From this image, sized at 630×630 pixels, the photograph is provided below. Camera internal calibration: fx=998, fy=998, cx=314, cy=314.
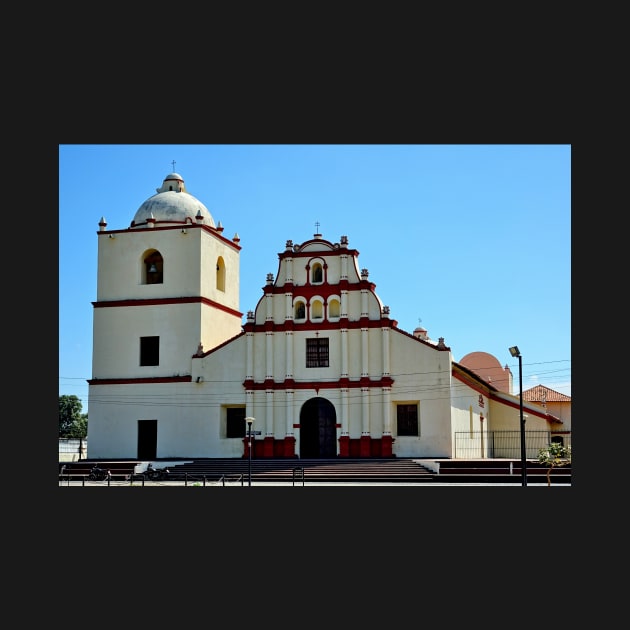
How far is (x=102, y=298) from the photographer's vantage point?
44.7m

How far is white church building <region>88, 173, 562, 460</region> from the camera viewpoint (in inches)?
1620

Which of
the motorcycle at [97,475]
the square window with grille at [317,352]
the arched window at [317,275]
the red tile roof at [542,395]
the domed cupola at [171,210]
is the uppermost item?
the domed cupola at [171,210]

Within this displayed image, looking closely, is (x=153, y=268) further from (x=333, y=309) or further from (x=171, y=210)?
(x=333, y=309)

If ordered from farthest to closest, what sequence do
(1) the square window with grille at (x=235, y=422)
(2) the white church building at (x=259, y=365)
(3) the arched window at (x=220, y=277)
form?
1. (3) the arched window at (x=220, y=277)
2. (1) the square window with grille at (x=235, y=422)
3. (2) the white church building at (x=259, y=365)

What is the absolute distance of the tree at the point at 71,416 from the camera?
3504 inches

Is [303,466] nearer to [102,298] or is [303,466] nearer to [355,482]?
[355,482]

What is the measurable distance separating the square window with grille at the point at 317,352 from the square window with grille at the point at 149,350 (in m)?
6.84

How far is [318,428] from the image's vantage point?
138ft

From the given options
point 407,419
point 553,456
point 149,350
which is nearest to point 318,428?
point 407,419

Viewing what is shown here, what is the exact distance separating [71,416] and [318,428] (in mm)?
56534

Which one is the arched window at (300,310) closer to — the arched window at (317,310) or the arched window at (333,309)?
the arched window at (317,310)

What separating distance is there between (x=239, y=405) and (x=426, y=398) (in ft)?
26.6

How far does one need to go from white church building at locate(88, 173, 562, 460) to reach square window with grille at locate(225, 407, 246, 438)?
5 cm

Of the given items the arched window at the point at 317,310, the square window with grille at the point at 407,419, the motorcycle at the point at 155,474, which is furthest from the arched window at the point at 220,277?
the motorcycle at the point at 155,474
